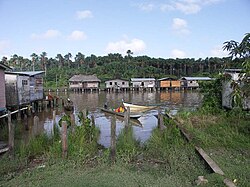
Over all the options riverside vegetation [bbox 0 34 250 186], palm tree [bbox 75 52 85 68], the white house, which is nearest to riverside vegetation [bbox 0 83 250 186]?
riverside vegetation [bbox 0 34 250 186]

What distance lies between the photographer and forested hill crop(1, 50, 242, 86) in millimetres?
65875

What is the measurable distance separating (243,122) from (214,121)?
4.90 feet

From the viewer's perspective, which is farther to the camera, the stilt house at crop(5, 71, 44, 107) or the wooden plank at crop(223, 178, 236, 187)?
the stilt house at crop(5, 71, 44, 107)

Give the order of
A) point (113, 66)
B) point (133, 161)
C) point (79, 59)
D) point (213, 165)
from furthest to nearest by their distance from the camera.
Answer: point (79, 59)
point (113, 66)
point (133, 161)
point (213, 165)

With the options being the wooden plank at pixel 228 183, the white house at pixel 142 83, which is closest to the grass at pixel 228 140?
the wooden plank at pixel 228 183

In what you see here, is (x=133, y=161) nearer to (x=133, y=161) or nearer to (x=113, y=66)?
(x=133, y=161)

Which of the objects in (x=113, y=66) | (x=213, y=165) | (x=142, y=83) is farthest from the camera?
(x=113, y=66)

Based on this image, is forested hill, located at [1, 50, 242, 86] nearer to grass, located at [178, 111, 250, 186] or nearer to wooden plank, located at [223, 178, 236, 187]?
grass, located at [178, 111, 250, 186]

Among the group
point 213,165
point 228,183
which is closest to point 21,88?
point 213,165

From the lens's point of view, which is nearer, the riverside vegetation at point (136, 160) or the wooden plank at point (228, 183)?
the wooden plank at point (228, 183)

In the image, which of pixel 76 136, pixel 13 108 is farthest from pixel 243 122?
pixel 13 108

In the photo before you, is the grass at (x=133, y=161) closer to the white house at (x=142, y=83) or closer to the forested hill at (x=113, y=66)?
the white house at (x=142, y=83)

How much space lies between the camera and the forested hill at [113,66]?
6588cm

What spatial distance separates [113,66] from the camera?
228ft
